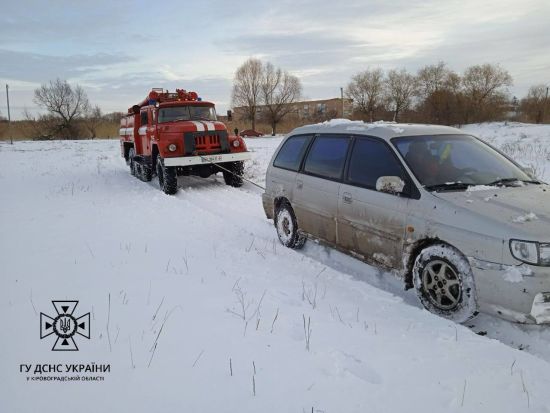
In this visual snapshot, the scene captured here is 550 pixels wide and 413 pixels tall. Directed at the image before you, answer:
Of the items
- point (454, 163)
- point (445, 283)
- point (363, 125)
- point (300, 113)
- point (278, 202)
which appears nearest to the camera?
point (445, 283)

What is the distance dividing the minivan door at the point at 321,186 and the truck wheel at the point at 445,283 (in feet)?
4.61

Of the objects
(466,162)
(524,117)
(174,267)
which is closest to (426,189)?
(466,162)

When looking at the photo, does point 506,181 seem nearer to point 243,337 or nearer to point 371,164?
point 371,164

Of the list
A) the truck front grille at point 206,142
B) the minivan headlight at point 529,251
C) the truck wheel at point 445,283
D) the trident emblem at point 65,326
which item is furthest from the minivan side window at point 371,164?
the truck front grille at point 206,142

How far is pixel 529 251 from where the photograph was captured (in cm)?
321

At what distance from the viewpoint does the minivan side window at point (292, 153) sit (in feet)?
19.8

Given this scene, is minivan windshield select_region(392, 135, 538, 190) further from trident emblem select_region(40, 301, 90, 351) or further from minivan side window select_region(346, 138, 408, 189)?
trident emblem select_region(40, 301, 90, 351)

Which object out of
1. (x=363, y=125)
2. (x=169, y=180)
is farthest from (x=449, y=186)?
(x=169, y=180)

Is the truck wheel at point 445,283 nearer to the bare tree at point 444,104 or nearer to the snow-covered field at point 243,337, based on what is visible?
the snow-covered field at point 243,337

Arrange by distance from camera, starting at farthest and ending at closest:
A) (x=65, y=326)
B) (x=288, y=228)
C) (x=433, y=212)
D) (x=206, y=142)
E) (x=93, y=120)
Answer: (x=93, y=120), (x=206, y=142), (x=288, y=228), (x=433, y=212), (x=65, y=326)

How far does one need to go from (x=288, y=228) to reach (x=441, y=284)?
276cm

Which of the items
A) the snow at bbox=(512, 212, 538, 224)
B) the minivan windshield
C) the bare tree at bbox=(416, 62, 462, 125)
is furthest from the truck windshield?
the bare tree at bbox=(416, 62, 462, 125)

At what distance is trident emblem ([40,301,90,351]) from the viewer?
3.22m

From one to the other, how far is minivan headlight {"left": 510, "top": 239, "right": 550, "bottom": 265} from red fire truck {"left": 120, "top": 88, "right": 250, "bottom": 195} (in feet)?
28.6
